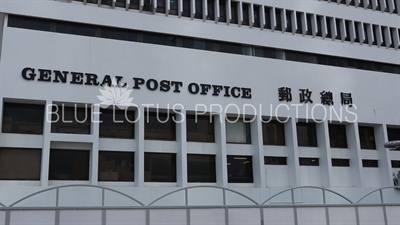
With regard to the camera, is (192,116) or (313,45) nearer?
(192,116)

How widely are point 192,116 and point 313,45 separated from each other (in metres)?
10.1

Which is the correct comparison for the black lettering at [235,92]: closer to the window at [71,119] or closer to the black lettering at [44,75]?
the window at [71,119]

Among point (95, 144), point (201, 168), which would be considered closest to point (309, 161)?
point (201, 168)

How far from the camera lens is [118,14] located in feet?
79.3

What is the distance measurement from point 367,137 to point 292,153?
727 centimetres

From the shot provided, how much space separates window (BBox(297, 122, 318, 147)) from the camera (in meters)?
28.1

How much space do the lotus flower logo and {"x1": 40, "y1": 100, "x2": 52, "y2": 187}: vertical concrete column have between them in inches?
Result: 105

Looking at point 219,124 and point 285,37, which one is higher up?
point 285,37

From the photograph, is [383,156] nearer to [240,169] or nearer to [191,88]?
[240,169]

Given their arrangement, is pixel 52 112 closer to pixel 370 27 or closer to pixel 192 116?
pixel 192 116

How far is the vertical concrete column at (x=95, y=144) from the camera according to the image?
21.5 meters

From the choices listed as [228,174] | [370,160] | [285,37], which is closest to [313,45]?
[285,37]

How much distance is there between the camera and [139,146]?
22.9 metres

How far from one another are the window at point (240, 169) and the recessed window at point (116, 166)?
237 inches
